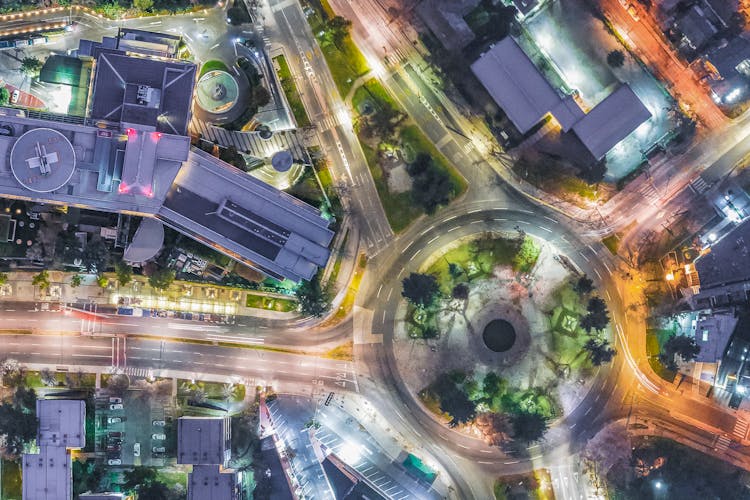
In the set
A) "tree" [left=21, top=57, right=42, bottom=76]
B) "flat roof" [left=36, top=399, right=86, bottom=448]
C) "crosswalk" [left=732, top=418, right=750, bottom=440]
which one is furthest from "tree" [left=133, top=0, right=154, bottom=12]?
"crosswalk" [left=732, top=418, right=750, bottom=440]

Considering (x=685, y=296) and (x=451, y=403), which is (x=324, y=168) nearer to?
(x=451, y=403)

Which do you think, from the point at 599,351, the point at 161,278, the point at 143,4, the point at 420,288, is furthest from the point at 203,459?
the point at 143,4

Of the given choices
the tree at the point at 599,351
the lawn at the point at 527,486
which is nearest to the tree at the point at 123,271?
the lawn at the point at 527,486

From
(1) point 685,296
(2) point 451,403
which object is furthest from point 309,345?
(1) point 685,296

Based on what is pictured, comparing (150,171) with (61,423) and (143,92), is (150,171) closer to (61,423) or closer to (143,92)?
(143,92)

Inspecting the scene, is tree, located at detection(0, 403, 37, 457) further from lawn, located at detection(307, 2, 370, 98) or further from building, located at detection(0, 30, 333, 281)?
lawn, located at detection(307, 2, 370, 98)

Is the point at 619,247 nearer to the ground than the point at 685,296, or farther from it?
farther from it
